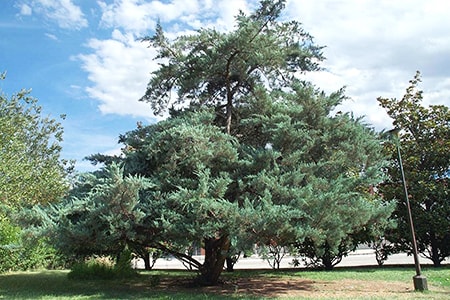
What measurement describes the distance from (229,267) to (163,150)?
8703 millimetres

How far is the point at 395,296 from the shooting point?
7688mm

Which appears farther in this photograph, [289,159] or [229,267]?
[229,267]

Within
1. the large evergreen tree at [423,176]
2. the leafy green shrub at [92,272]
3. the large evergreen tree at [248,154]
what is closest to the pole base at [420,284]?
the large evergreen tree at [248,154]

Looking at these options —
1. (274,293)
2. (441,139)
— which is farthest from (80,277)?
(441,139)

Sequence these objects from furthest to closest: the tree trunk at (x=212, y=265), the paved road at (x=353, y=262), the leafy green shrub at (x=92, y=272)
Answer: the paved road at (x=353, y=262) → the leafy green shrub at (x=92, y=272) → the tree trunk at (x=212, y=265)

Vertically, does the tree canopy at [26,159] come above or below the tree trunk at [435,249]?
above

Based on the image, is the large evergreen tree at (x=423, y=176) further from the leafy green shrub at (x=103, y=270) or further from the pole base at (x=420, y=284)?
the leafy green shrub at (x=103, y=270)

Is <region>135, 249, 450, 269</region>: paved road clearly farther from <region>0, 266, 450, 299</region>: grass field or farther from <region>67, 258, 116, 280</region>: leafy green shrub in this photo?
<region>0, 266, 450, 299</region>: grass field

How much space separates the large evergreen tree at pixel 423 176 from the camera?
14305 mm

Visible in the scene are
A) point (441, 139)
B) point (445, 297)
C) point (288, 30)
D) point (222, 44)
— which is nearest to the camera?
point (445, 297)

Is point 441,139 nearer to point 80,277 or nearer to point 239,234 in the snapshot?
point 239,234

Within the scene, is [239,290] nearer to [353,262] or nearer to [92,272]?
[92,272]

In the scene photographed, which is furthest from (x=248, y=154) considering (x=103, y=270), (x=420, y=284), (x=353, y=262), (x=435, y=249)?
(x=353, y=262)

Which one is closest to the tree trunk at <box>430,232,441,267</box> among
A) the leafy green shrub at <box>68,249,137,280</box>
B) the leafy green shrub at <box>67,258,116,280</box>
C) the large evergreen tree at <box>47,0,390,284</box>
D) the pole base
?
the large evergreen tree at <box>47,0,390,284</box>
